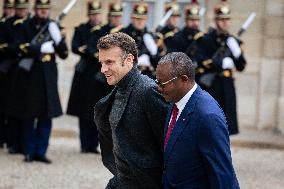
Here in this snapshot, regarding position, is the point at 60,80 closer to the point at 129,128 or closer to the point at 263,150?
the point at 263,150

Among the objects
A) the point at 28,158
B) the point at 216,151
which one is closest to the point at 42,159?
the point at 28,158

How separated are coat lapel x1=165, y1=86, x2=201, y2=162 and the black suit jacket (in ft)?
1.26

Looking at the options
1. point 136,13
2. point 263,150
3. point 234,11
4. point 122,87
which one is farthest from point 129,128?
point 234,11

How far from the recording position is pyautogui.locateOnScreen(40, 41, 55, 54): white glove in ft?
31.1

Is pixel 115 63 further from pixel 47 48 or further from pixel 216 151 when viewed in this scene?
pixel 47 48

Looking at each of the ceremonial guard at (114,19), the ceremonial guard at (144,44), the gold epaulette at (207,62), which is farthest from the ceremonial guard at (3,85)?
the gold epaulette at (207,62)

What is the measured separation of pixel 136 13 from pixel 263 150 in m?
2.76

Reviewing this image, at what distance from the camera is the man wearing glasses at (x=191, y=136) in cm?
391

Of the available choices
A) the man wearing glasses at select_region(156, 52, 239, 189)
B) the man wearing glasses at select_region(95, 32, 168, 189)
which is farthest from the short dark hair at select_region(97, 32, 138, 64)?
the man wearing glasses at select_region(156, 52, 239, 189)

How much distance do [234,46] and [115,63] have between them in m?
5.25

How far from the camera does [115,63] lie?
15.0ft

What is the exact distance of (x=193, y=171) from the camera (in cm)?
400

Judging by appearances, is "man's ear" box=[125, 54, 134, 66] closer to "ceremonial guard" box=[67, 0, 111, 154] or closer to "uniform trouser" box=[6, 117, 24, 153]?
"ceremonial guard" box=[67, 0, 111, 154]

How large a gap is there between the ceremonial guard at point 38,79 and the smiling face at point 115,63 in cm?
501
